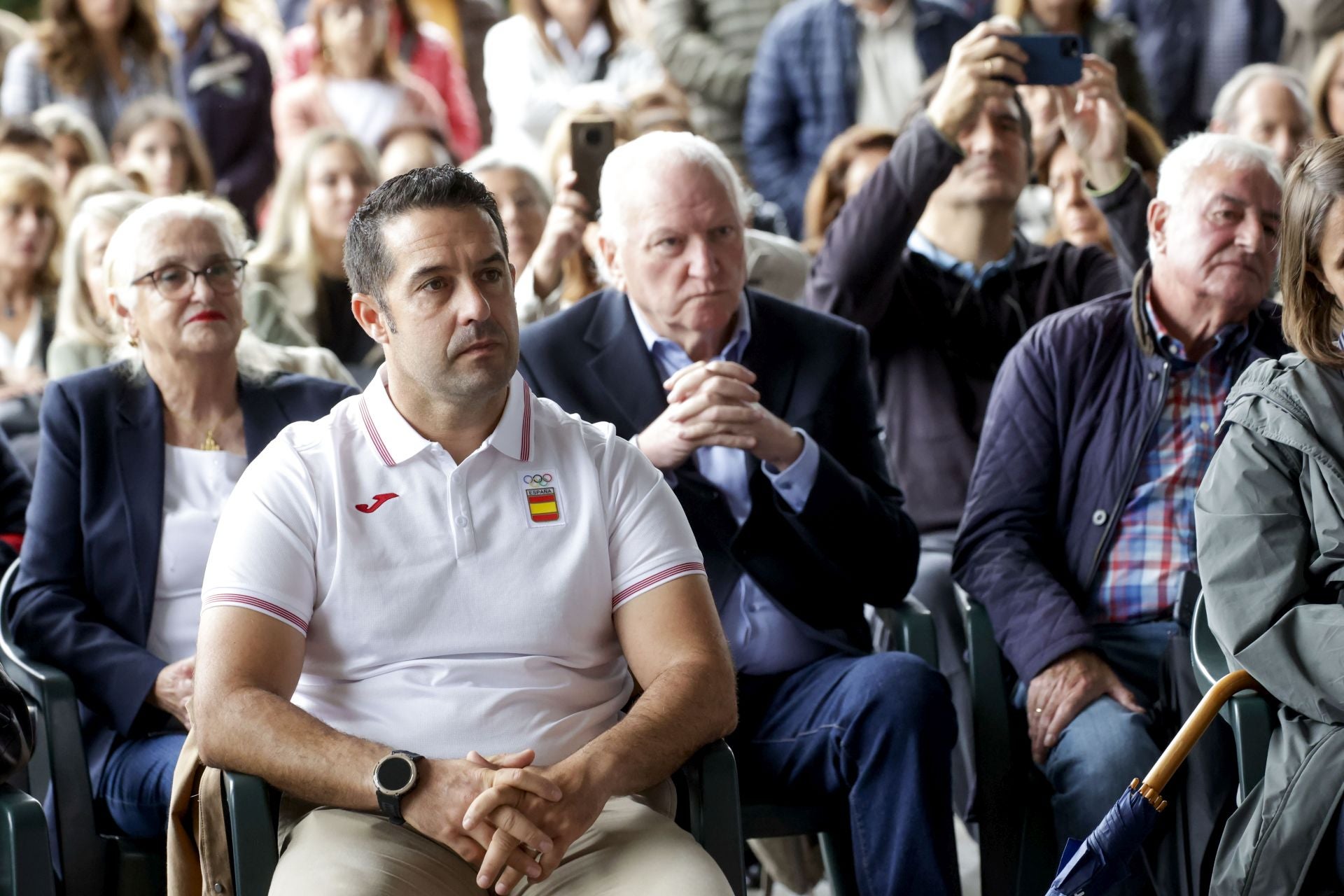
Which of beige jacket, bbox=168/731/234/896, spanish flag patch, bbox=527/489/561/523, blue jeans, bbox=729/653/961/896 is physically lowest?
blue jeans, bbox=729/653/961/896

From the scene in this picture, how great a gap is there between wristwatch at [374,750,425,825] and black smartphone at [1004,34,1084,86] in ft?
6.92

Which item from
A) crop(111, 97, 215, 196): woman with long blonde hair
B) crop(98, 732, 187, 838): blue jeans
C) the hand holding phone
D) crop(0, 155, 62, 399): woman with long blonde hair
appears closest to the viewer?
crop(98, 732, 187, 838): blue jeans

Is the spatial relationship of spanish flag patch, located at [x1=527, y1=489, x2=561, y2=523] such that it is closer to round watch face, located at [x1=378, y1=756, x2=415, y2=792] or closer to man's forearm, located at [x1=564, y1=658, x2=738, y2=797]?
man's forearm, located at [x1=564, y1=658, x2=738, y2=797]

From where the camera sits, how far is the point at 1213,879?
91.4 inches

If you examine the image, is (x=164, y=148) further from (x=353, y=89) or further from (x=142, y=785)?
(x=142, y=785)

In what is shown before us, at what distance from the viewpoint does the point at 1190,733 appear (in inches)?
88.0

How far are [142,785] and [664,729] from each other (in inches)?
39.4

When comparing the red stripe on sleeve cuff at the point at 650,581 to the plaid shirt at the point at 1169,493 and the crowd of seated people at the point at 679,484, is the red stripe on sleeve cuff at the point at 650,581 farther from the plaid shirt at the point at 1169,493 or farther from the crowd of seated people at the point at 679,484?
the plaid shirt at the point at 1169,493

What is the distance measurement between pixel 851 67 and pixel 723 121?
0.84m

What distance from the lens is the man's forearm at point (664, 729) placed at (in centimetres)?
212

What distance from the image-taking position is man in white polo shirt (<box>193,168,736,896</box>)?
2.07 meters

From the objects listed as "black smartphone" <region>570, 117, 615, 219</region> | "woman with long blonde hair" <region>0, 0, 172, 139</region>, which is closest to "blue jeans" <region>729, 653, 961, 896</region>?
"black smartphone" <region>570, 117, 615, 219</region>

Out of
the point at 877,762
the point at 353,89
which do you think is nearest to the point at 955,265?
the point at 877,762

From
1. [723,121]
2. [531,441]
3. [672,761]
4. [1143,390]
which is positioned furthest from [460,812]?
[723,121]
